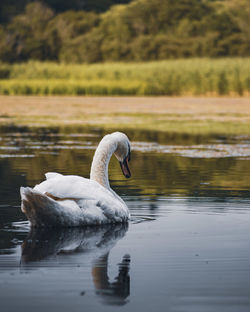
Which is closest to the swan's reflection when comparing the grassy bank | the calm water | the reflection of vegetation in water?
the calm water

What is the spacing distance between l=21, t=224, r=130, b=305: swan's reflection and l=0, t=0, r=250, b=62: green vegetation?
60.0 meters

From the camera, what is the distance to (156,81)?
4744 centimetres

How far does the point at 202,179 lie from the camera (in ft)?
35.4

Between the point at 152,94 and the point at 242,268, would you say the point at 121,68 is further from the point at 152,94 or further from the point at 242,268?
the point at 242,268

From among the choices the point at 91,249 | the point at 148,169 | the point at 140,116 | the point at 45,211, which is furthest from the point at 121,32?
the point at 91,249

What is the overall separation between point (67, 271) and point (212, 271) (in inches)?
36.7

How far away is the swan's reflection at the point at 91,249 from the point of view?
189 inches

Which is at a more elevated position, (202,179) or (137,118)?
(202,179)

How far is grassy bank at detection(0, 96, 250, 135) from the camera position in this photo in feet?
73.2

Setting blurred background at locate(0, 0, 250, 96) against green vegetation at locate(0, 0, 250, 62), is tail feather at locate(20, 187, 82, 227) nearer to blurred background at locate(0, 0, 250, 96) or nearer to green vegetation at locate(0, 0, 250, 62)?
blurred background at locate(0, 0, 250, 96)

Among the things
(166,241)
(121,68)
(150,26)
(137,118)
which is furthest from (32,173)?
(150,26)

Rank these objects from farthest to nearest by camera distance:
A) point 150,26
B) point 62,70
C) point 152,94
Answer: point 150,26 < point 62,70 < point 152,94

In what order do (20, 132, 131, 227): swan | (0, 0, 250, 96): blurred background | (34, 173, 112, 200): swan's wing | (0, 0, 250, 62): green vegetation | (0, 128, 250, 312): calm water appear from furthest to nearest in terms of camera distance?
(0, 0, 250, 62): green vegetation, (0, 0, 250, 96): blurred background, (34, 173, 112, 200): swan's wing, (20, 132, 131, 227): swan, (0, 128, 250, 312): calm water

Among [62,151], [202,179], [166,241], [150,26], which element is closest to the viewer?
[166,241]
